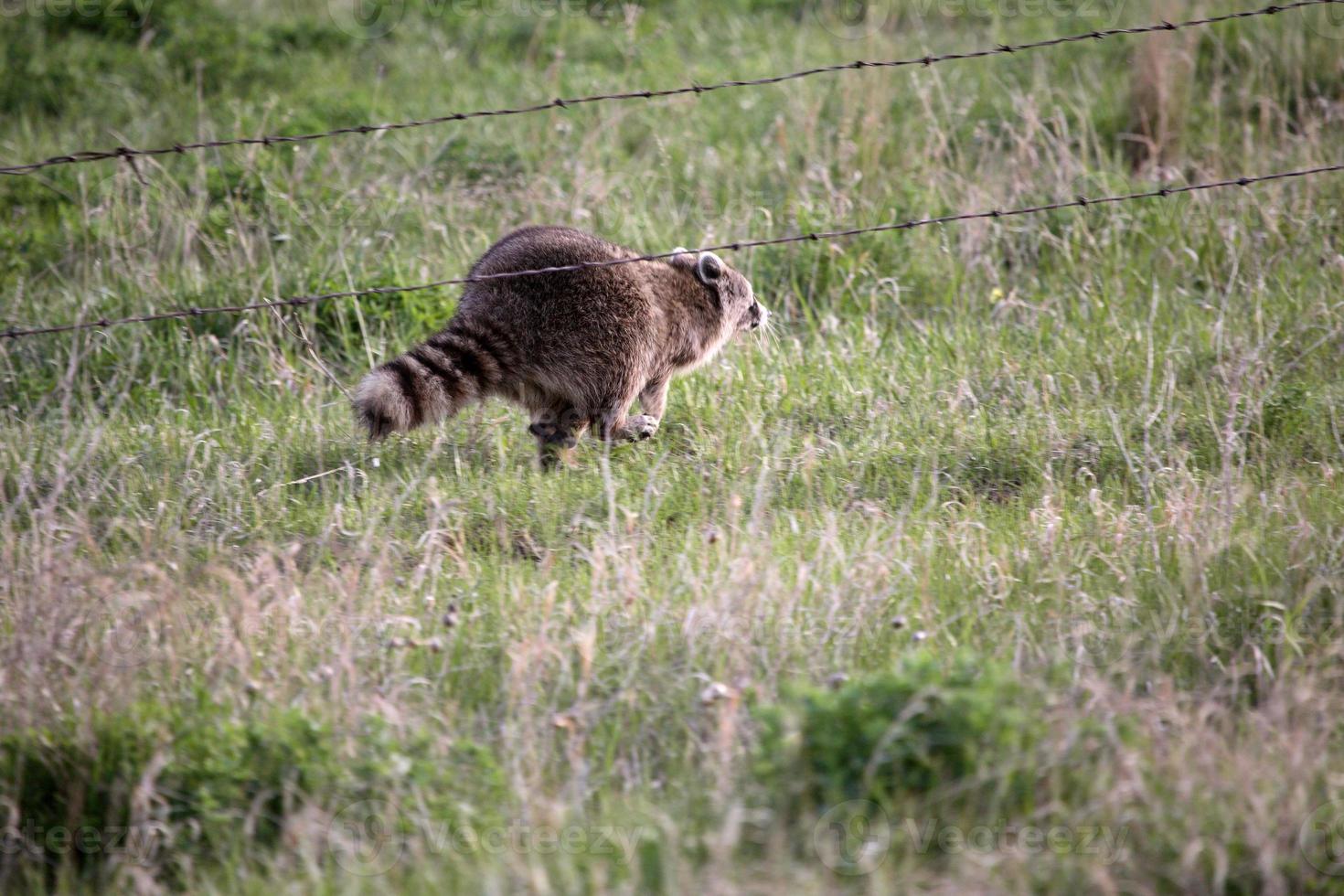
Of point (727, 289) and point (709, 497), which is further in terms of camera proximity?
point (727, 289)

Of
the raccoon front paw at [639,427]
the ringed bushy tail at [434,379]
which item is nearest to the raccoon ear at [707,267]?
the raccoon front paw at [639,427]

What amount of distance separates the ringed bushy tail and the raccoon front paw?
68 centimetres

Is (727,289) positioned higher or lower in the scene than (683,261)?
lower

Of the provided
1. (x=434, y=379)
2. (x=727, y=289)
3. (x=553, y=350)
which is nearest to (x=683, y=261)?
(x=727, y=289)

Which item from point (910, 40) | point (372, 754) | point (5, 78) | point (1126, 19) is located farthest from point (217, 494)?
point (1126, 19)

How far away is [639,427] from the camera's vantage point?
578 centimetres

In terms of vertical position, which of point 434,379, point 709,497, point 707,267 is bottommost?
point 709,497

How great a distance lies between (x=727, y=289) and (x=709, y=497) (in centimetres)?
138

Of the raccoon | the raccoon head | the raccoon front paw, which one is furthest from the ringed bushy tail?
the raccoon head

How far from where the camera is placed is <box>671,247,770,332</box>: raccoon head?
6.10 m

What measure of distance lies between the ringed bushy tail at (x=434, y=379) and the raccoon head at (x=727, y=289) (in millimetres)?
1067

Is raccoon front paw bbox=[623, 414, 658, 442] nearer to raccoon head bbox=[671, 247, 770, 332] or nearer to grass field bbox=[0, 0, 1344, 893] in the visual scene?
grass field bbox=[0, 0, 1344, 893]

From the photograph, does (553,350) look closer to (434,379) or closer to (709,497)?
(434,379)

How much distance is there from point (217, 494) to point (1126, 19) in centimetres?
767
